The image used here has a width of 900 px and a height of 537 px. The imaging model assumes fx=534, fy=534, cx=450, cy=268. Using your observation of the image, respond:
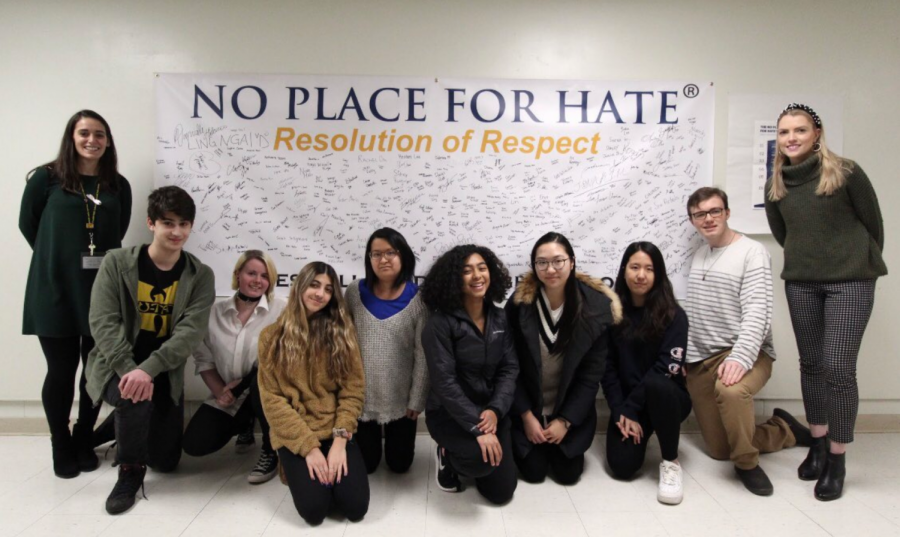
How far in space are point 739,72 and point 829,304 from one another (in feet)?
4.10

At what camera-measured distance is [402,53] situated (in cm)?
263

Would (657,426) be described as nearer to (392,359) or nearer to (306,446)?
(392,359)

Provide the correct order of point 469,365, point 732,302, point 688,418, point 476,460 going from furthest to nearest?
point 688,418, point 732,302, point 469,365, point 476,460

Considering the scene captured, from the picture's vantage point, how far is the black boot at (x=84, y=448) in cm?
226

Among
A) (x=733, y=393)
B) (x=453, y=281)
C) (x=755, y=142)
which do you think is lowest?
(x=733, y=393)

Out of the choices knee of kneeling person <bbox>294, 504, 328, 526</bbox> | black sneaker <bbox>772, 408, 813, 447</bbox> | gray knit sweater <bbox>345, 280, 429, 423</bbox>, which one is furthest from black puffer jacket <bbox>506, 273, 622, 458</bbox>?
black sneaker <bbox>772, 408, 813, 447</bbox>

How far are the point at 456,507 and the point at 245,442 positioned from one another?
3.72ft

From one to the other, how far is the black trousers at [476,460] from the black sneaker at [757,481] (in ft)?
3.04

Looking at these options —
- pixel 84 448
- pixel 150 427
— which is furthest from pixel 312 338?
pixel 84 448

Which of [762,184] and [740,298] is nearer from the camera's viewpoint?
[740,298]

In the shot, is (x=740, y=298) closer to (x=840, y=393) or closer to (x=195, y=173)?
(x=840, y=393)

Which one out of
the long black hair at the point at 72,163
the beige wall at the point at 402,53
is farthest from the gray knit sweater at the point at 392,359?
the long black hair at the point at 72,163

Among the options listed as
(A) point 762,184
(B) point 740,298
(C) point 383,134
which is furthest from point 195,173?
(A) point 762,184

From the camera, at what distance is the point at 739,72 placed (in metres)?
2.67
